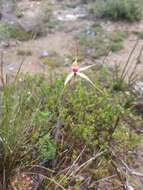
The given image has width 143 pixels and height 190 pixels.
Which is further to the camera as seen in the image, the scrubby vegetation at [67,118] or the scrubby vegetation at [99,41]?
the scrubby vegetation at [99,41]

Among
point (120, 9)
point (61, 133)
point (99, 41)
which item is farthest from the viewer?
point (120, 9)

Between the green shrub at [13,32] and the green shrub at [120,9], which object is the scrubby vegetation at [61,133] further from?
the green shrub at [120,9]

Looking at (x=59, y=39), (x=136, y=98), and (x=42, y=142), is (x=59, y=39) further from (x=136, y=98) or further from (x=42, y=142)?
(x=42, y=142)

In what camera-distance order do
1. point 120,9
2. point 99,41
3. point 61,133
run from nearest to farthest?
point 61,133 → point 99,41 → point 120,9

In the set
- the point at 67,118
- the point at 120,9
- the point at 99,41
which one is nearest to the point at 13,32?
the point at 99,41

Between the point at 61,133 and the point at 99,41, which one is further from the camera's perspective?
the point at 99,41

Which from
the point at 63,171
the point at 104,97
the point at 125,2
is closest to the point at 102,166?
the point at 63,171

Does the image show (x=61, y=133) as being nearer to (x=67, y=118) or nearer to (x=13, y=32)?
(x=67, y=118)

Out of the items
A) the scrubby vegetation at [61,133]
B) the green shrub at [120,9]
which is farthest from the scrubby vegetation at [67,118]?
the green shrub at [120,9]

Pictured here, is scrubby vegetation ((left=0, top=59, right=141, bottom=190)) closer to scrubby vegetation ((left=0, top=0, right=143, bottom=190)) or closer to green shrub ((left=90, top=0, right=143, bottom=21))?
scrubby vegetation ((left=0, top=0, right=143, bottom=190))

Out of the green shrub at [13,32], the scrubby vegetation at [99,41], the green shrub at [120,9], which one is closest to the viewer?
the scrubby vegetation at [99,41]

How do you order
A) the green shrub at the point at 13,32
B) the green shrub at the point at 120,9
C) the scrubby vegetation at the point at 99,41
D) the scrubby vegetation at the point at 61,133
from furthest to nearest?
the green shrub at the point at 120,9 → the green shrub at the point at 13,32 → the scrubby vegetation at the point at 99,41 → the scrubby vegetation at the point at 61,133
